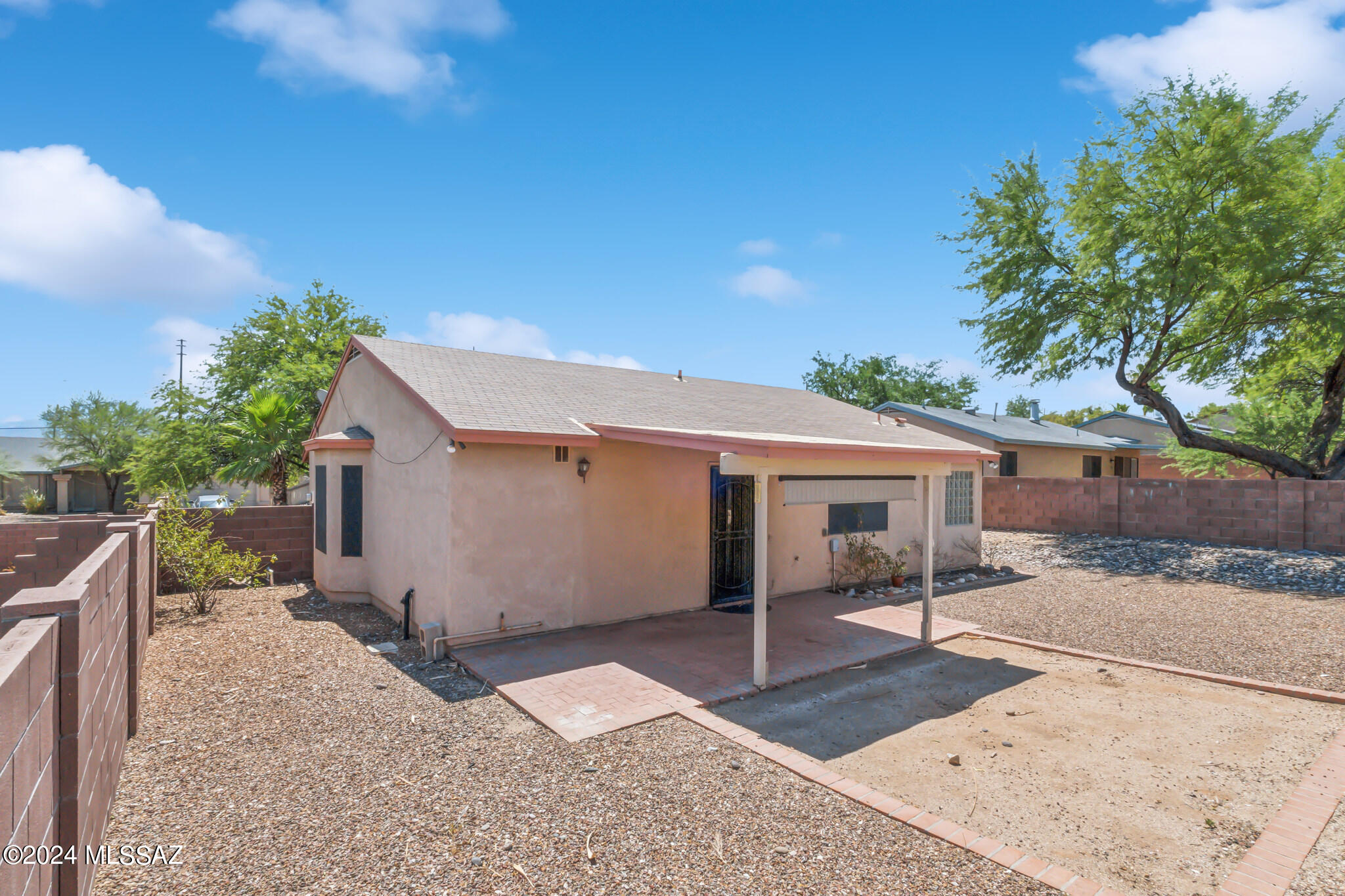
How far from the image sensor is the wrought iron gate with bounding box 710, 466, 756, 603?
31.6ft

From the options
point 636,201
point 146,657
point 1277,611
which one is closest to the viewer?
point 146,657

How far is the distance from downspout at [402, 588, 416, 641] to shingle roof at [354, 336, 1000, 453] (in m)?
2.52

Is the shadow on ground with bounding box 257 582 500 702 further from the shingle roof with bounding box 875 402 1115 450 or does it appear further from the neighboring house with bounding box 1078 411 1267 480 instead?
the neighboring house with bounding box 1078 411 1267 480

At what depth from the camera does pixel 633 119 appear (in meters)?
13.5

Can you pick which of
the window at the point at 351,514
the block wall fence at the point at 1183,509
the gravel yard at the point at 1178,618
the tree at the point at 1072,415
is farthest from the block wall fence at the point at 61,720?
the tree at the point at 1072,415

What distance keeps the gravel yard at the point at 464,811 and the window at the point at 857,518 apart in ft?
21.0

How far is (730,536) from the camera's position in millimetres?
9930

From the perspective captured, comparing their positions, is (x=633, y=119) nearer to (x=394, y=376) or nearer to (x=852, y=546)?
(x=394, y=376)

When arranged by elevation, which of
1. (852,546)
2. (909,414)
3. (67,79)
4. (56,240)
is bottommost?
(852,546)

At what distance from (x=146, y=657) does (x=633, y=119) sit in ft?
41.1

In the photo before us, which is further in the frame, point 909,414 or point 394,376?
point 909,414

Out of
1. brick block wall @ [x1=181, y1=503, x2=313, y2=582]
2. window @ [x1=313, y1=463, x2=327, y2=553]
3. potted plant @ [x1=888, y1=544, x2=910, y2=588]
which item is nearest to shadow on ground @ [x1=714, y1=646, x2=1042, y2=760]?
potted plant @ [x1=888, y1=544, x2=910, y2=588]

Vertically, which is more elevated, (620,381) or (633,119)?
(633,119)

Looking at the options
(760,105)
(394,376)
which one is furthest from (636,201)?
(394,376)
